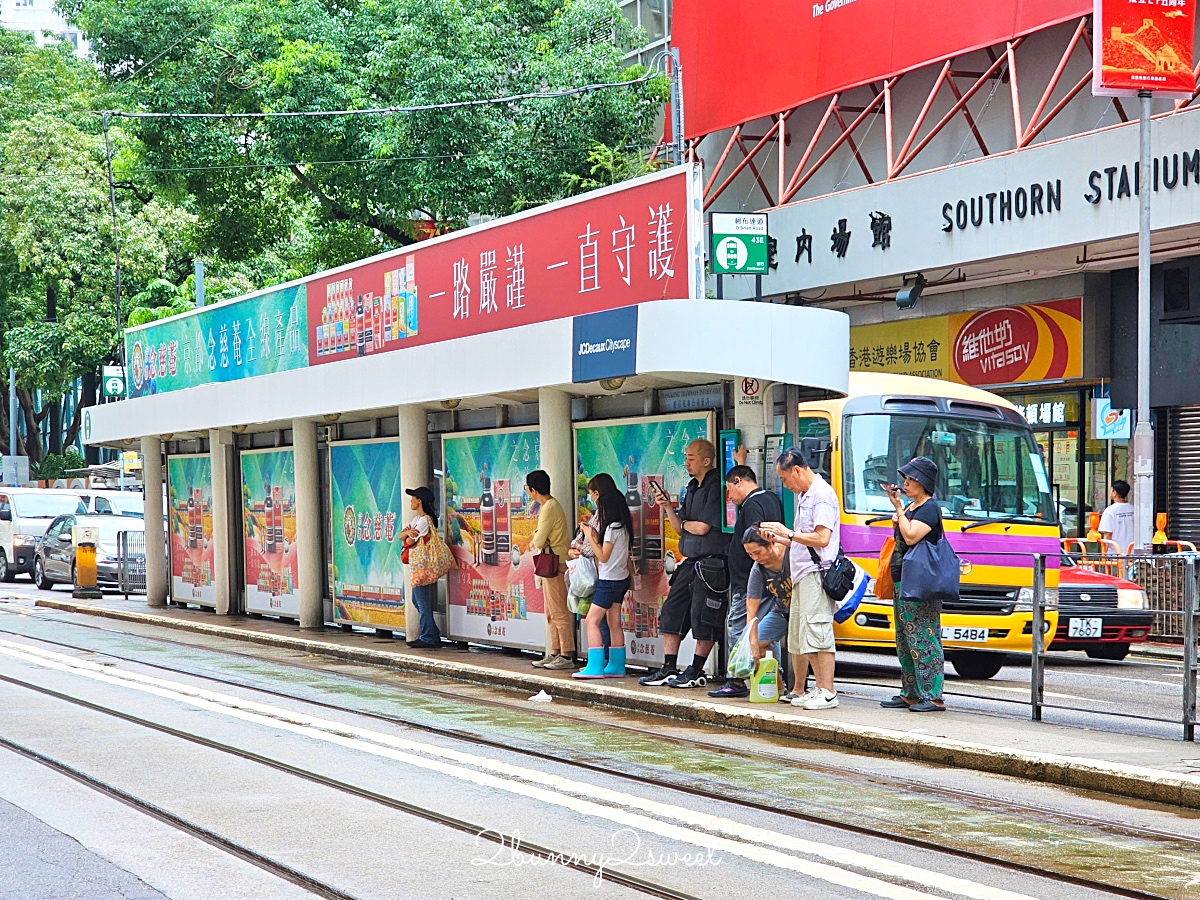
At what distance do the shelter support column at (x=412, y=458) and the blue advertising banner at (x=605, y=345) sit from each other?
3.86 meters

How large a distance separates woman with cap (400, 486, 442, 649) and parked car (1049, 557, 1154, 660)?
20.6ft

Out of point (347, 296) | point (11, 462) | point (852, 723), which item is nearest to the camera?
point (852, 723)

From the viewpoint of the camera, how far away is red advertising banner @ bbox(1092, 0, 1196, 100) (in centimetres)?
1772

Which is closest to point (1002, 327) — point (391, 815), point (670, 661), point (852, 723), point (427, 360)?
point (427, 360)

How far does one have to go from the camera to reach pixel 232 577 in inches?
861

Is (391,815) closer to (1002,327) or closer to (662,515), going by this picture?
(662,515)

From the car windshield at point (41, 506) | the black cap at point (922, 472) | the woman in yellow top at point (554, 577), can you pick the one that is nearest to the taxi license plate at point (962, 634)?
the black cap at point (922, 472)

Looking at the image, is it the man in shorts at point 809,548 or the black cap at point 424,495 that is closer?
the man in shorts at point 809,548

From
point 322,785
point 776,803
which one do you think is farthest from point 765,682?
point 322,785

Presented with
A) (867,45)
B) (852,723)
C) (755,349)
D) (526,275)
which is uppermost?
(867,45)

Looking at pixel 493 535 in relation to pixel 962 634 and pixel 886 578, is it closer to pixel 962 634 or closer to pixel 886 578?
pixel 962 634

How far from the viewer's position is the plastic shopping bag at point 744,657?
37.1 ft

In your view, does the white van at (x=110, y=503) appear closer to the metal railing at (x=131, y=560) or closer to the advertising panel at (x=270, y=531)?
the metal railing at (x=131, y=560)

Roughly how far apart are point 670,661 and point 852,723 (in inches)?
98.3
